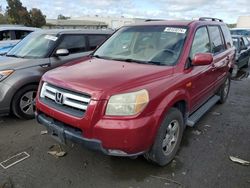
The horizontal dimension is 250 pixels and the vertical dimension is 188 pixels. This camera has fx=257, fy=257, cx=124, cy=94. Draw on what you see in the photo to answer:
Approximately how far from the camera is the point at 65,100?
2908mm

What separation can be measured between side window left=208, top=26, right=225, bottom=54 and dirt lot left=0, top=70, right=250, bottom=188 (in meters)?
1.54

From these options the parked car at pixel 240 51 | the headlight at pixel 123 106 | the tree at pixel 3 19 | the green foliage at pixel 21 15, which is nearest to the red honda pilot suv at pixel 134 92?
the headlight at pixel 123 106

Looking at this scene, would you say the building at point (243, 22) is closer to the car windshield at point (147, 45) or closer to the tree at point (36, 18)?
the tree at point (36, 18)

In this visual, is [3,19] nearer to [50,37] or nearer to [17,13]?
[17,13]

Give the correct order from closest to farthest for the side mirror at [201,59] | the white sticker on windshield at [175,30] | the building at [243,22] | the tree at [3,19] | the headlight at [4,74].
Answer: the side mirror at [201,59], the white sticker on windshield at [175,30], the headlight at [4,74], the tree at [3,19], the building at [243,22]

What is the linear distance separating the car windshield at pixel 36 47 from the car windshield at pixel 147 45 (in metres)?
1.49

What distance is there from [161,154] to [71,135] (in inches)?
43.8

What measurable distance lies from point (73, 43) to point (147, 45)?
251 centimetres

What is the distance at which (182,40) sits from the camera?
12.0 ft

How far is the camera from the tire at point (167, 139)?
3004 mm

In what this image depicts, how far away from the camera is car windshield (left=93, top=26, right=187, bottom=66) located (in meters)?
3.56

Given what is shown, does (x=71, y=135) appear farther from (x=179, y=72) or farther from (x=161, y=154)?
(x=179, y=72)

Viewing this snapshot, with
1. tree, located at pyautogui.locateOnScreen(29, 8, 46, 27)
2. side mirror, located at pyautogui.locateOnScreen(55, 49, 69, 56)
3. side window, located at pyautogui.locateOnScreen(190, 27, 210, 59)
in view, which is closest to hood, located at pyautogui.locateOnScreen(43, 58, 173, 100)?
side window, located at pyautogui.locateOnScreen(190, 27, 210, 59)

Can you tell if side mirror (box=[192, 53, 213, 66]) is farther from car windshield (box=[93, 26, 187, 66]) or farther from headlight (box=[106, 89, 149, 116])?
headlight (box=[106, 89, 149, 116])
